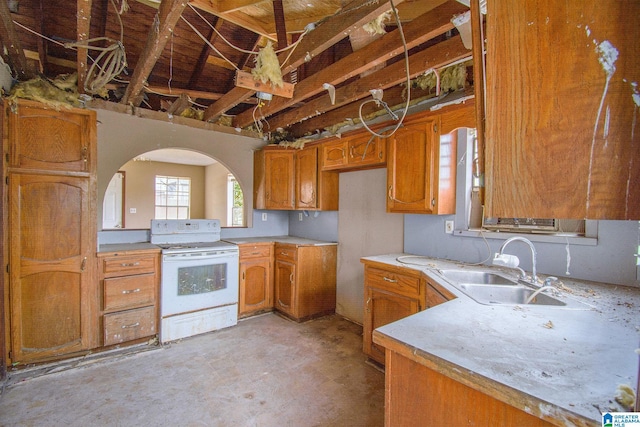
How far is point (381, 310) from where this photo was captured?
2.42m

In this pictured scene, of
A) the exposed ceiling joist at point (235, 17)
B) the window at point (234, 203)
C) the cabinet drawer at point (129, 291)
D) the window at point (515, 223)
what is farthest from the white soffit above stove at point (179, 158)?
the window at point (515, 223)

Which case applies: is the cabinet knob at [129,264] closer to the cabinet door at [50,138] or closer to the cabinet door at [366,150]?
the cabinet door at [50,138]

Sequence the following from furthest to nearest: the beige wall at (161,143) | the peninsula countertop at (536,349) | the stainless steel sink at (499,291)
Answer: the beige wall at (161,143), the stainless steel sink at (499,291), the peninsula countertop at (536,349)

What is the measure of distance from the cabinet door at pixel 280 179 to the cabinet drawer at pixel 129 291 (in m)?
1.66

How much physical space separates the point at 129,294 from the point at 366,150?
8.63 feet

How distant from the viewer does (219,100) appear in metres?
3.05

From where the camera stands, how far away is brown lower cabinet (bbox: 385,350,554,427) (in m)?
0.78

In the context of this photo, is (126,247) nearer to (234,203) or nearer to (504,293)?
(504,293)

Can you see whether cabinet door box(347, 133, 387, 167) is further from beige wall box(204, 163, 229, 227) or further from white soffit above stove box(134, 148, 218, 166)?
beige wall box(204, 163, 229, 227)

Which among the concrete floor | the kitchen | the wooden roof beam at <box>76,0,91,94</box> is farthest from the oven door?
the wooden roof beam at <box>76,0,91,94</box>

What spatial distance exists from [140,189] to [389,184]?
20.9 ft

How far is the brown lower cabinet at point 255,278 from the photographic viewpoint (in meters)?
Answer: 3.46

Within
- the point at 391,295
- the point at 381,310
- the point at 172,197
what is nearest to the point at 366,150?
the point at 391,295

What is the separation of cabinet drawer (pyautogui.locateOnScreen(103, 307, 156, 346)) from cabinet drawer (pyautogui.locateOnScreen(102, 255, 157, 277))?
364 millimetres
